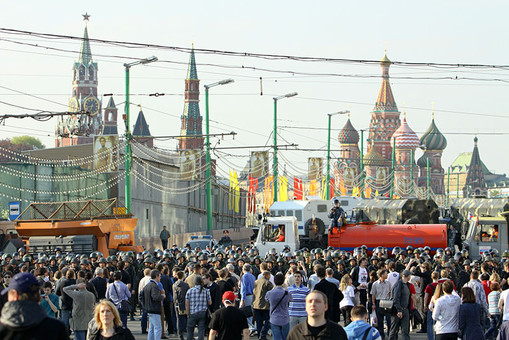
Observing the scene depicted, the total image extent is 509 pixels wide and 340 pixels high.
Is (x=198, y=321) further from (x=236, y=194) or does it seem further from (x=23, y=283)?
(x=236, y=194)

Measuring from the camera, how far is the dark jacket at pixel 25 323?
6512mm

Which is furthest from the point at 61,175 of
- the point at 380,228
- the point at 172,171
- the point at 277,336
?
the point at 277,336

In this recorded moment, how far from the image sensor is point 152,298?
53.1ft

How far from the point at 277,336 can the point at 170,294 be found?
4329mm

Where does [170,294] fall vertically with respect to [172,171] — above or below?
below

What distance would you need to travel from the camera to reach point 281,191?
256 feet

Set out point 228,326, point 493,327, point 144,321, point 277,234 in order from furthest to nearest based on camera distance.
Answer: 1. point 277,234
2. point 144,321
3. point 493,327
4. point 228,326

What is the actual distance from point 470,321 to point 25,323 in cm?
796

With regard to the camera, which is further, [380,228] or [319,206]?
[319,206]

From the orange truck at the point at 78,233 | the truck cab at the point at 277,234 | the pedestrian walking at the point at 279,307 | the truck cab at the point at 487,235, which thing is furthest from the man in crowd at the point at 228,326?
the truck cab at the point at 487,235

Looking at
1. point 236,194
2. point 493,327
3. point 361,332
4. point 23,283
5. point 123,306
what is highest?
point 236,194

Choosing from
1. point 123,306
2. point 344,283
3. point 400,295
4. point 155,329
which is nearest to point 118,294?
point 123,306

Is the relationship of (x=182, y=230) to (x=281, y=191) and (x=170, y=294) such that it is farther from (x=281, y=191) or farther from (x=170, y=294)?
(x=170, y=294)

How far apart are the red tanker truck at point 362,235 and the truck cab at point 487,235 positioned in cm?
157
